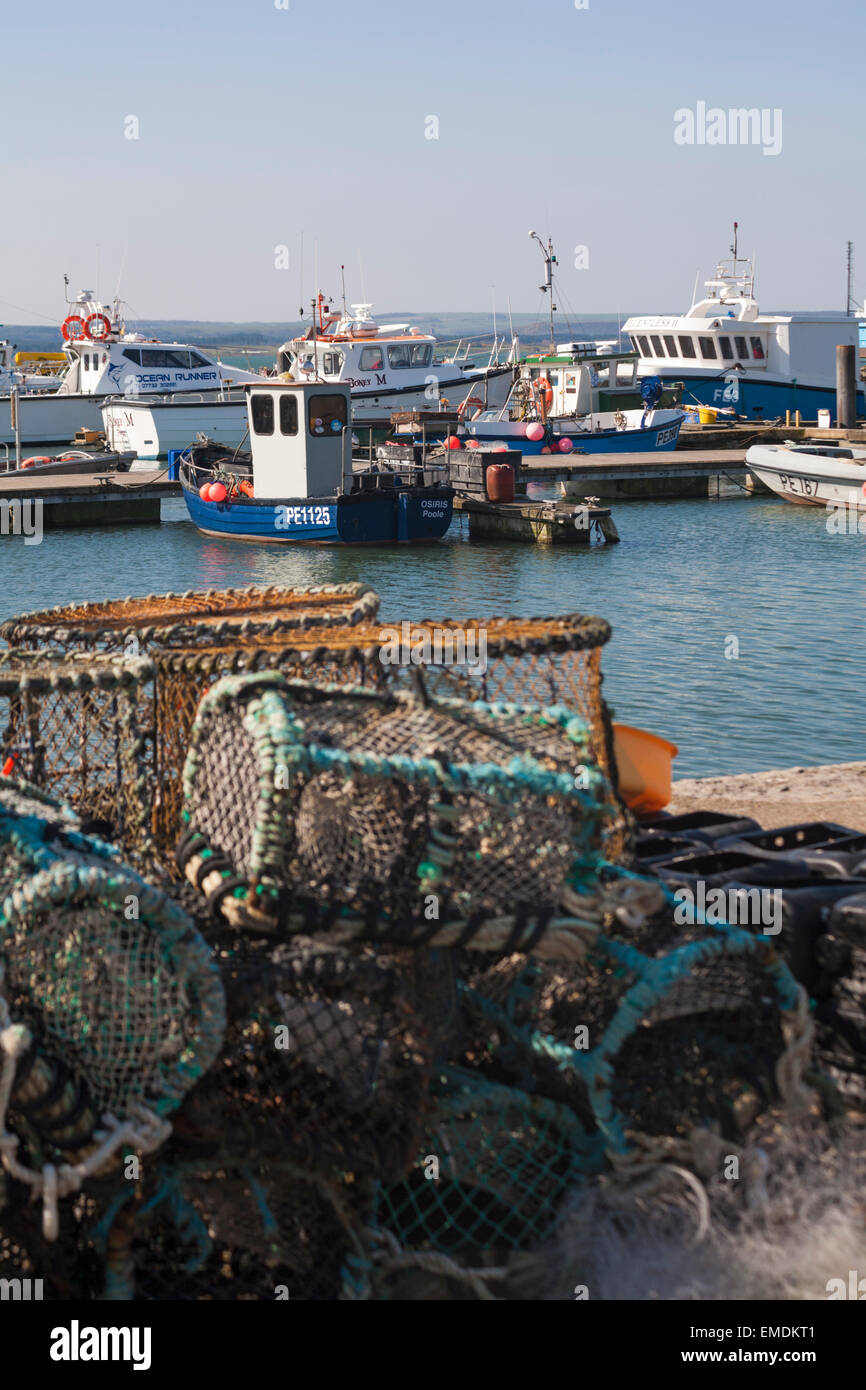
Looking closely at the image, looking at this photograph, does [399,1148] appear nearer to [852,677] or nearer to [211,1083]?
[211,1083]

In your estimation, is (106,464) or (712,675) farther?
(106,464)

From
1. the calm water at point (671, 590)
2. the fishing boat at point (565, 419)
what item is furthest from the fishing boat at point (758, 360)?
the calm water at point (671, 590)

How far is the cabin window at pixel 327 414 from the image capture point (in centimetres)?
2169

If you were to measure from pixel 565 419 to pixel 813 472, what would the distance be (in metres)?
7.89

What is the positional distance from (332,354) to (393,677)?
109 feet

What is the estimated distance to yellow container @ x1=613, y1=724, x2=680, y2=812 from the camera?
4891mm

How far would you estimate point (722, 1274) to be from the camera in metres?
3.19

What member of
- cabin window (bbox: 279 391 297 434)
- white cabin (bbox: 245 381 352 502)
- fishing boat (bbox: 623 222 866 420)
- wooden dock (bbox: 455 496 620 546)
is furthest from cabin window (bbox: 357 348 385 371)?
cabin window (bbox: 279 391 297 434)

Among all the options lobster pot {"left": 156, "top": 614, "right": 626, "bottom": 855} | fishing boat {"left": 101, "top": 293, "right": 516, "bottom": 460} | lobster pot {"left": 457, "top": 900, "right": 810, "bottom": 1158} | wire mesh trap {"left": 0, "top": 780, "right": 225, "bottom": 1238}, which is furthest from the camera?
fishing boat {"left": 101, "top": 293, "right": 516, "bottom": 460}

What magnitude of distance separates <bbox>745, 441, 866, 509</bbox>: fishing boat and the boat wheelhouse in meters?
11.9

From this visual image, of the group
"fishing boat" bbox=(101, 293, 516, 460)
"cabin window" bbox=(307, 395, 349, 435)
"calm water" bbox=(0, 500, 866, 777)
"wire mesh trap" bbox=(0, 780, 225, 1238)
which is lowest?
"calm water" bbox=(0, 500, 866, 777)

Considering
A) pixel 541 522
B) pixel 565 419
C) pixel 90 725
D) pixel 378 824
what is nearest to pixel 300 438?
pixel 541 522

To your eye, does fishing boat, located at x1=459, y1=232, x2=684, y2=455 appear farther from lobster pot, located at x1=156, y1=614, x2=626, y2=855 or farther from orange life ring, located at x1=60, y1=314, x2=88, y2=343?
lobster pot, located at x1=156, y1=614, x2=626, y2=855
